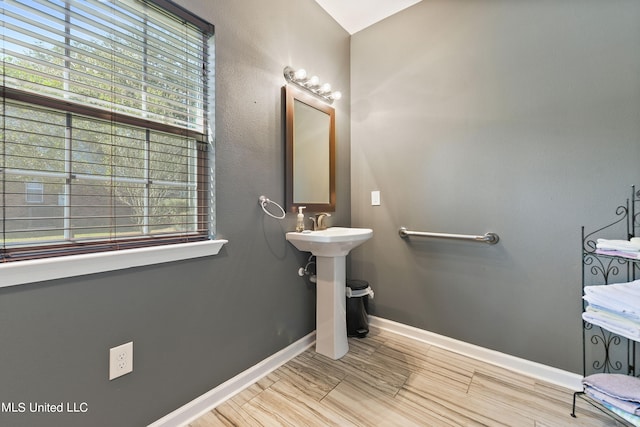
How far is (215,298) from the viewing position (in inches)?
53.5

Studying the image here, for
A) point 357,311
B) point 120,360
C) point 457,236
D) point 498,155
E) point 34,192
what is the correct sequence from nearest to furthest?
point 34,192 < point 120,360 < point 498,155 < point 457,236 < point 357,311

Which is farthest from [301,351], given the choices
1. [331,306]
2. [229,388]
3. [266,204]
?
[266,204]

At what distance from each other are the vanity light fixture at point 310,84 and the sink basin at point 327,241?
102 centimetres

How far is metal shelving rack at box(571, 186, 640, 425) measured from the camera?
1.29 metres

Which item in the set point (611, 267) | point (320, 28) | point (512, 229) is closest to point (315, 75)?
point (320, 28)

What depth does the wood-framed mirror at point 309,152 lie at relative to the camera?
1729 millimetres

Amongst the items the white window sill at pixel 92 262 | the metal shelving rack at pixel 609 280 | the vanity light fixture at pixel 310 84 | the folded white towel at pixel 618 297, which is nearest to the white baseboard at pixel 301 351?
the metal shelving rack at pixel 609 280

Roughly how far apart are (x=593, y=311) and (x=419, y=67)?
177 cm

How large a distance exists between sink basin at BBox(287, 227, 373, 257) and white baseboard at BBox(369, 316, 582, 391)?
89cm

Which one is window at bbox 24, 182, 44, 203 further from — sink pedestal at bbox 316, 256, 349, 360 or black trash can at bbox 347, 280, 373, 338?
black trash can at bbox 347, 280, 373, 338

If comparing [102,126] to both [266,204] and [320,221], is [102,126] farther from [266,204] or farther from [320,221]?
[320,221]

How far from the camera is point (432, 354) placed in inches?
71.4

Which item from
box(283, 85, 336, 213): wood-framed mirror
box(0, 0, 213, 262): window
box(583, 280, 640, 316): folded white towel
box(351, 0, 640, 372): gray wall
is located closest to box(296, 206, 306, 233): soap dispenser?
box(283, 85, 336, 213): wood-framed mirror

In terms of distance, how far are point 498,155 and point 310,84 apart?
1313mm
